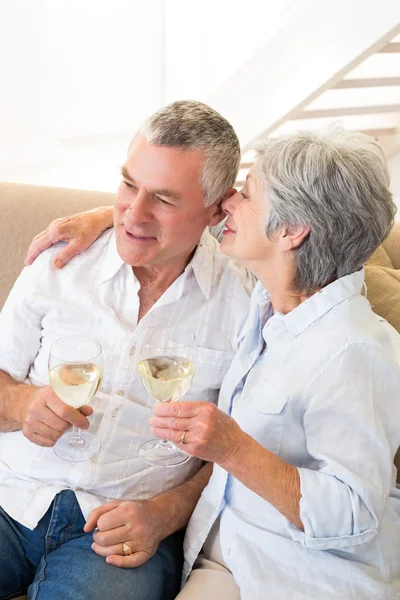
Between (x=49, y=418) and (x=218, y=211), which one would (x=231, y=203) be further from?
(x=49, y=418)

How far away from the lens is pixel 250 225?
1.61 m

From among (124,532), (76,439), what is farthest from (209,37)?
(124,532)

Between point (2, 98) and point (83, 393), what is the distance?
4.78 meters

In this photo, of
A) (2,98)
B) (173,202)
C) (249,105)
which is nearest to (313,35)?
(249,105)

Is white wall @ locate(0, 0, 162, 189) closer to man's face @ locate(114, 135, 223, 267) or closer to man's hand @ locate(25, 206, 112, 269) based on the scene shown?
man's hand @ locate(25, 206, 112, 269)

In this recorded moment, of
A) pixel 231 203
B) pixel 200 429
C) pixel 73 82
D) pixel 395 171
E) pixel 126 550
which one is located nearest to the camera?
pixel 200 429

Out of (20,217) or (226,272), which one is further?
(20,217)

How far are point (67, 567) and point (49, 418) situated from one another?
33 cm

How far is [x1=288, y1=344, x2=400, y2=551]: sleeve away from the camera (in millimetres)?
1355

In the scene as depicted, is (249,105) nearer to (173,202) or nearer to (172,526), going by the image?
(173,202)

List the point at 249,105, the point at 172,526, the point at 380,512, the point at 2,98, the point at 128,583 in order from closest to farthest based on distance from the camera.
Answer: the point at 380,512 → the point at 128,583 → the point at 172,526 → the point at 249,105 → the point at 2,98

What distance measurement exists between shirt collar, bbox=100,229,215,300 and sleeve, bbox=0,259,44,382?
0.55 ft

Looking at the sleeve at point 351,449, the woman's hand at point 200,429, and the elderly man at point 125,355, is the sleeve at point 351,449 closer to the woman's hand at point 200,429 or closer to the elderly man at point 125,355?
the woman's hand at point 200,429

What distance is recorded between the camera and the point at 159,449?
5.32 ft
